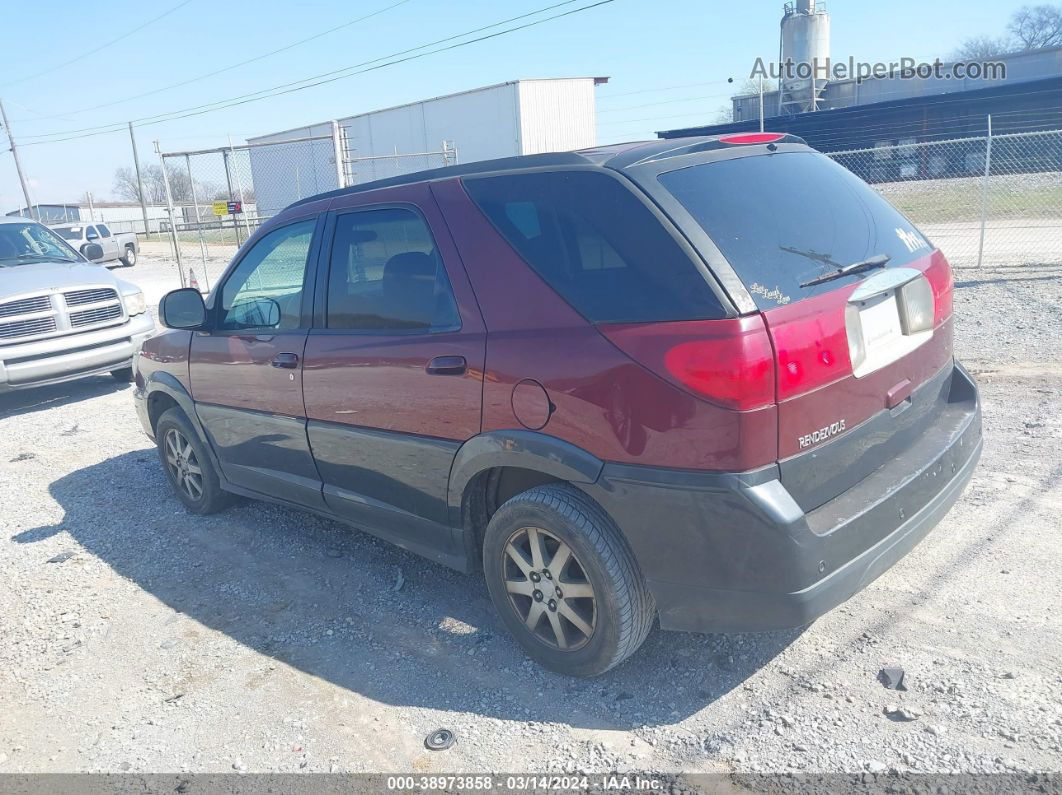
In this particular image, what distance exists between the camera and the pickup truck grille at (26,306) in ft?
26.6

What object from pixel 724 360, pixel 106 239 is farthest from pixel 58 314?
pixel 106 239

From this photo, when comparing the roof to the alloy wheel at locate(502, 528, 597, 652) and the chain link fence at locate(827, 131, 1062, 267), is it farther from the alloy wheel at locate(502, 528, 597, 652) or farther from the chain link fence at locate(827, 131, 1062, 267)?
the chain link fence at locate(827, 131, 1062, 267)

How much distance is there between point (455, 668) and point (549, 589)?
23.0 inches

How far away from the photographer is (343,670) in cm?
341

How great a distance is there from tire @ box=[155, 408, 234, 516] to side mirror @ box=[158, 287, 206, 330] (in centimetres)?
73

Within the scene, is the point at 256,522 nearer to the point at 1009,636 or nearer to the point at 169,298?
the point at 169,298

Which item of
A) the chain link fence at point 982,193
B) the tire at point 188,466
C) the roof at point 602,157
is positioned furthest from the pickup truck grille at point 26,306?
the chain link fence at point 982,193

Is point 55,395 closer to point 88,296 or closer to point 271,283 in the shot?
point 88,296

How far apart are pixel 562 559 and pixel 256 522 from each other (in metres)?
2.76

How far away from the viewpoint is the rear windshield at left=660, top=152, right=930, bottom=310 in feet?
8.84

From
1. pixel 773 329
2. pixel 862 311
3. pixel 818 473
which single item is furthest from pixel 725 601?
pixel 862 311

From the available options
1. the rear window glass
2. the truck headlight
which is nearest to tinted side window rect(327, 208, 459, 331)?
the rear window glass

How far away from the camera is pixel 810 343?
2.62 metres

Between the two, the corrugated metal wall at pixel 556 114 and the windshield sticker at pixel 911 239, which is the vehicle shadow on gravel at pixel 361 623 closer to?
the windshield sticker at pixel 911 239
